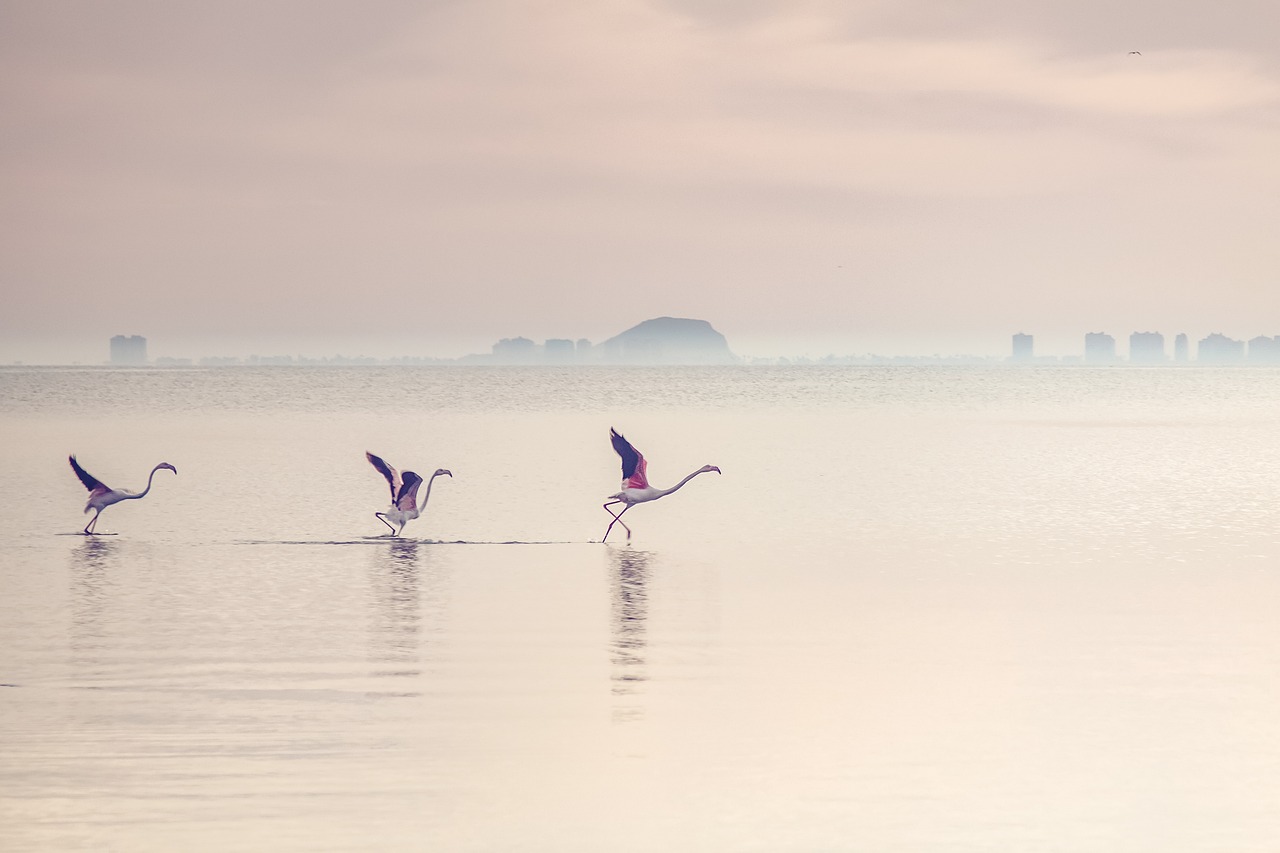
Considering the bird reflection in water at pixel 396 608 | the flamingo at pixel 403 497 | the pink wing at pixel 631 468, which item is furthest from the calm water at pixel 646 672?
the pink wing at pixel 631 468

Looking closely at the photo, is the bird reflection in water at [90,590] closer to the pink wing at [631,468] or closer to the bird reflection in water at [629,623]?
the bird reflection in water at [629,623]

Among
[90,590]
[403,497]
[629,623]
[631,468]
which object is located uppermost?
[631,468]

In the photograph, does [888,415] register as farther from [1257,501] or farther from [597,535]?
[597,535]

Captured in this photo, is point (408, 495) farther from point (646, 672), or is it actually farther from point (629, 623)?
point (646, 672)

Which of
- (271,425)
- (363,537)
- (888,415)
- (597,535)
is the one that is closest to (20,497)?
(363,537)

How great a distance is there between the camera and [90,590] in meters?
16.8

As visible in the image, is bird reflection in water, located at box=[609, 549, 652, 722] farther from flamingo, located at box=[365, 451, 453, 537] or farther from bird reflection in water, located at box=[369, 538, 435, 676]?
flamingo, located at box=[365, 451, 453, 537]

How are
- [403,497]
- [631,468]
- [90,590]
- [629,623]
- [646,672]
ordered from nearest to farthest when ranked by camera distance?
[646,672], [629,623], [90,590], [631,468], [403,497]

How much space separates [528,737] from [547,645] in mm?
3254

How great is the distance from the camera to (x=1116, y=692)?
11.4 metres

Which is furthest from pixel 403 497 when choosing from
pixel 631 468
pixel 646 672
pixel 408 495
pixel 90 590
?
pixel 646 672

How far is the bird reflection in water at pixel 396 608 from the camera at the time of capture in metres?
13.0

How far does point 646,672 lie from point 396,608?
13.7 ft

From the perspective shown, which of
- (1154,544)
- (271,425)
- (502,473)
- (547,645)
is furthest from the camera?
(271,425)
